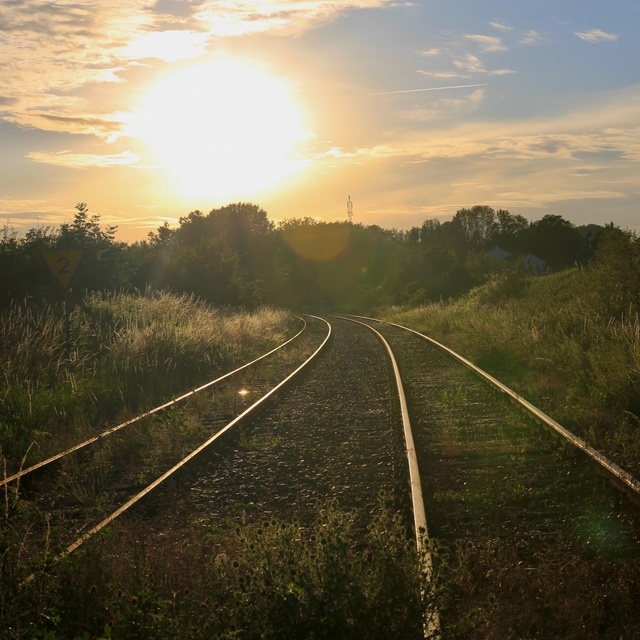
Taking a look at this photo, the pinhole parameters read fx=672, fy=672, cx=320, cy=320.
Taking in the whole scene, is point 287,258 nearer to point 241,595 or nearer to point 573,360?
point 573,360

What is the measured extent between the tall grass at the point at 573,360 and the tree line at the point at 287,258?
2.56m

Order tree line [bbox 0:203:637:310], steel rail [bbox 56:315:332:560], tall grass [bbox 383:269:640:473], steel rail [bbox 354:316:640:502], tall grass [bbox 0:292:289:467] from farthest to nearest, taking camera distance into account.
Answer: tree line [bbox 0:203:637:310]
tall grass [bbox 0:292:289:467]
tall grass [bbox 383:269:640:473]
steel rail [bbox 354:316:640:502]
steel rail [bbox 56:315:332:560]

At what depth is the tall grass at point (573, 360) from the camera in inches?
334

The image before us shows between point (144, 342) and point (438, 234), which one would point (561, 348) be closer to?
point (144, 342)

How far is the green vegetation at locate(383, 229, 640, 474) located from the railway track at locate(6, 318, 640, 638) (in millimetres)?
734

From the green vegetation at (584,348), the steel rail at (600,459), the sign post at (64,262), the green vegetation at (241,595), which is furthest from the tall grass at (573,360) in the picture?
the sign post at (64,262)

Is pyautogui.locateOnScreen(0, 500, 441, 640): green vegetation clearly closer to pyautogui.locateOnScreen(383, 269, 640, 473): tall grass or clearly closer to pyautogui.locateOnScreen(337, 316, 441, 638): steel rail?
pyautogui.locateOnScreen(337, 316, 441, 638): steel rail

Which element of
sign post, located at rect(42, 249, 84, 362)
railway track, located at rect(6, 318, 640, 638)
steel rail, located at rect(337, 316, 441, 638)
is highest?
sign post, located at rect(42, 249, 84, 362)

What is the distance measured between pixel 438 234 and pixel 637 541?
146 metres

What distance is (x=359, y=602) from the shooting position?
361cm

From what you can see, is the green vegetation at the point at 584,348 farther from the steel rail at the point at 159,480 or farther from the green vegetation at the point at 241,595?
the steel rail at the point at 159,480

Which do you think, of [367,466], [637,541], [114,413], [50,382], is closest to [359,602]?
[637,541]

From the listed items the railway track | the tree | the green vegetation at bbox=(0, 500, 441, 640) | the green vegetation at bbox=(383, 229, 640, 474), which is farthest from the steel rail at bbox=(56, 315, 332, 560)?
the tree

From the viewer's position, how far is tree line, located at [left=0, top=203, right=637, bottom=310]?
2100 centimetres
